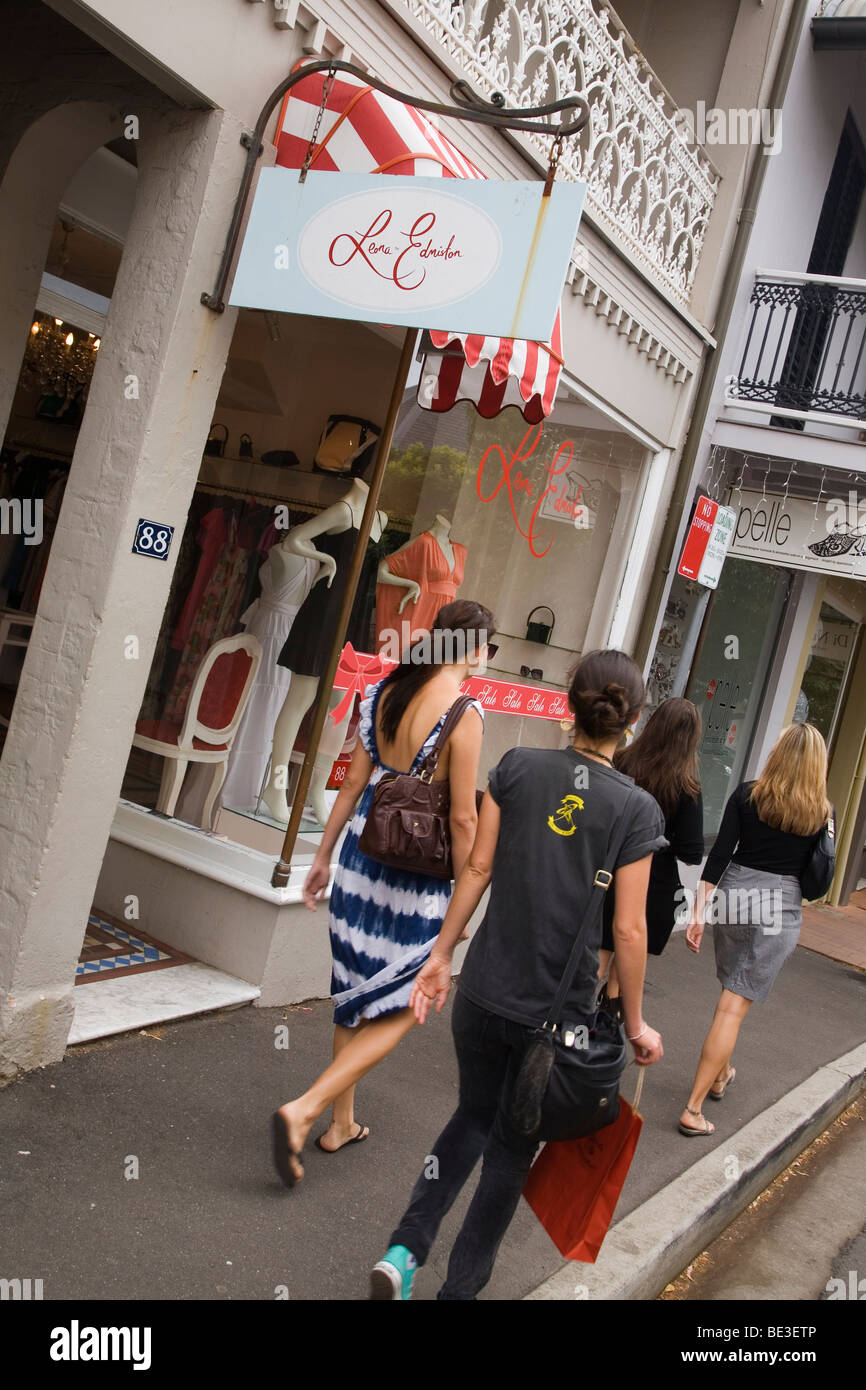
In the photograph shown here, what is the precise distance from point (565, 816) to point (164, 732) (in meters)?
3.57

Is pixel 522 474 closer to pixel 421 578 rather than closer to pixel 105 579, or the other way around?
pixel 421 578

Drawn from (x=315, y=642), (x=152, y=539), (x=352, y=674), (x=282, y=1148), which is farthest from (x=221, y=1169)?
(x=315, y=642)

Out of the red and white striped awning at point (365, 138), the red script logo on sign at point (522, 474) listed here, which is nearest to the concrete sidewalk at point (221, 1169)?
the red and white striped awning at point (365, 138)

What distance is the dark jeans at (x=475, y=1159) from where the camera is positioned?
10.5ft

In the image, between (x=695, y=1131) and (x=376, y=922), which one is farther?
(x=695, y=1131)

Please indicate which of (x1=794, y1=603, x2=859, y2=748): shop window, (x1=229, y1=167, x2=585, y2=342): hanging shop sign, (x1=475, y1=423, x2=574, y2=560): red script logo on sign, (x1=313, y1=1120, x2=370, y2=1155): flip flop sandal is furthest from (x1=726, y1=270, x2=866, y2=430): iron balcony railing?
(x1=313, y1=1120, x2=370, y2=1155): flip flop sandal

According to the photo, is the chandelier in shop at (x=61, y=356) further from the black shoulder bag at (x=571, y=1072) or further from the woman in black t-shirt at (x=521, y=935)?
the black shoulder bag at (x=571, y=1072)

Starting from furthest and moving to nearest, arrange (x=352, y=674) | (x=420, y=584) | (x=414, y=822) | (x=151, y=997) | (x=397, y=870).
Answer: (x=420, y=584) < (x=352, y=674) < (x=151, y=997) < (x=397, y=870) < (x=414, y=822)

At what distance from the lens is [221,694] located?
636 cm

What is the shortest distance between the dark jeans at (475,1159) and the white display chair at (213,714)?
3.15 meters

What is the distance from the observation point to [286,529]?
646cm

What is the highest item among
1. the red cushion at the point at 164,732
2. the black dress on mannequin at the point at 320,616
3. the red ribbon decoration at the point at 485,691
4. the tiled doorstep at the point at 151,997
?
the black dress on mannequin at the point at 320,616

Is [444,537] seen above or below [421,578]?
above

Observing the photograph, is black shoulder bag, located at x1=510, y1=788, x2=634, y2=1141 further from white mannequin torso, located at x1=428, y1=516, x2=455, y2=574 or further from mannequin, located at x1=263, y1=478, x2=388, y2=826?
white mannequin torso, located at x1=428, y1=516, x2=455, y2=574
